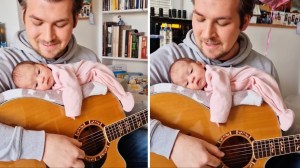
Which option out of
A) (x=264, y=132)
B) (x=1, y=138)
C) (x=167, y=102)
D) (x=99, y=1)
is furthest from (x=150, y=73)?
(x=1, y=138)

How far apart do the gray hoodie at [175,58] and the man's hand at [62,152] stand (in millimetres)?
316

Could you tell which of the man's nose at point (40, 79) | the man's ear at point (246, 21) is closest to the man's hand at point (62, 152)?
the man's nose at point (40, 79)

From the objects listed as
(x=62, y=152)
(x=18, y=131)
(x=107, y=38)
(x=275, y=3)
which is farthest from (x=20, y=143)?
(x=275, y=3)

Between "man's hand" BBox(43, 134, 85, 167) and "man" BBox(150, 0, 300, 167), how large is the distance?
0.32 m

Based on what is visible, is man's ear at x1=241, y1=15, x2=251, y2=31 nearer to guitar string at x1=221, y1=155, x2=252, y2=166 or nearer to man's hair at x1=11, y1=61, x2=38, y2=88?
guitar string at x1=221, y1=155, x2=252, y2=166

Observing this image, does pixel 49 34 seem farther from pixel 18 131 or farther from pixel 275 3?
pixel 275 3

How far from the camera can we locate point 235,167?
1241mm

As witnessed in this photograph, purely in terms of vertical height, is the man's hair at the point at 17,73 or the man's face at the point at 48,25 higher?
the man's face at the point at 48,25

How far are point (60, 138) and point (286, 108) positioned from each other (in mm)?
887

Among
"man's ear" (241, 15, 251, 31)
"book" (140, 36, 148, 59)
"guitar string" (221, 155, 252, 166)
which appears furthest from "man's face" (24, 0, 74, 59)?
"guitar string" (221, 155, 252, 166)

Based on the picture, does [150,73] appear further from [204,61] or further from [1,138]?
[1,138]

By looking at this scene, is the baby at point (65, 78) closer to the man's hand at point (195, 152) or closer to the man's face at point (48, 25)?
the man's face at point (48, 25)

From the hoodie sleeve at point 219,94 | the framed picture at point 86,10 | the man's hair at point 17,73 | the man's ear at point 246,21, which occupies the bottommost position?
the hoodie sleeve at point 219,94

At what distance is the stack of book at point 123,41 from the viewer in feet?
4.21
